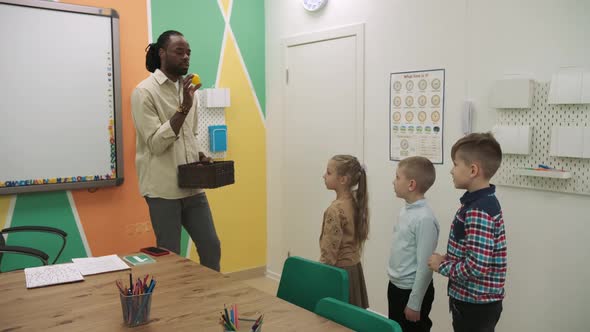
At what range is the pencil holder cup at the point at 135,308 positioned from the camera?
155 centimetres

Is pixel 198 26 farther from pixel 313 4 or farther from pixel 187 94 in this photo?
pixel 187 94

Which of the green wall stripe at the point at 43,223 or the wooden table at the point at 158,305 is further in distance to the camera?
the green wall stripe at the point at 43,223

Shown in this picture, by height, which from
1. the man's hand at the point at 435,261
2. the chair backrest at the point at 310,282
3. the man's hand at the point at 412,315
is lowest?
the man's hand at the point at 412,315

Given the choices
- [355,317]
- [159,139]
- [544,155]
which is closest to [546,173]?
[544,155]

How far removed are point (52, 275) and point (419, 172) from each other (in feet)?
5.12

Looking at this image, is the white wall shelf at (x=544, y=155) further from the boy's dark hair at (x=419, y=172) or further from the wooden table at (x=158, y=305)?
the wooden table at (x=158, y=305)

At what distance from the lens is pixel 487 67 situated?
2.82 meters

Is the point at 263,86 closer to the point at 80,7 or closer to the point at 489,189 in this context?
the point at 80,7

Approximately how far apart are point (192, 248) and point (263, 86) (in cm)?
147

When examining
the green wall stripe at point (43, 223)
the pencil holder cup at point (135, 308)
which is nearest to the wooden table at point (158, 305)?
the pencil holder cup at point (135, 308)

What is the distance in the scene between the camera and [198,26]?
4.05m

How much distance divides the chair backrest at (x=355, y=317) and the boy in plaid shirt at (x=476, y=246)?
0.56 m

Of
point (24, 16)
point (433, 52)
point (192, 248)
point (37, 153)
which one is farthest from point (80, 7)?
point (433, 52)

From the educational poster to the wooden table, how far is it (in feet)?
5.45
